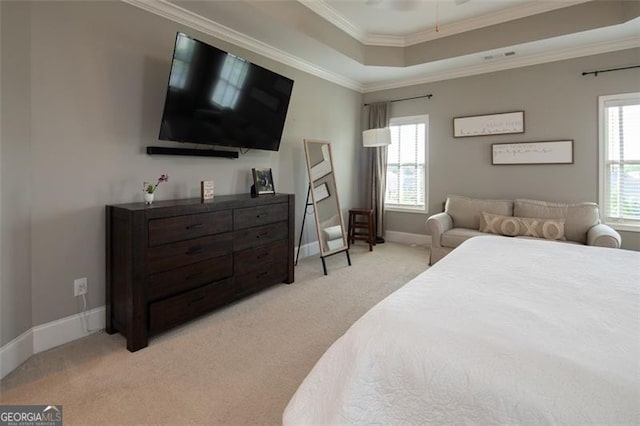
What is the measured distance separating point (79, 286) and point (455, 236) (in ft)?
12.8

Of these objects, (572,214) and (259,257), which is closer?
(259,257)

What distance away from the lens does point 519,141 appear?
4395mm

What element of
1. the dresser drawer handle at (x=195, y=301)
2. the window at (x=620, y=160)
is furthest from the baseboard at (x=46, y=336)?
the window at (x=620, y=160)

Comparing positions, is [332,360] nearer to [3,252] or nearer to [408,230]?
[3,252]

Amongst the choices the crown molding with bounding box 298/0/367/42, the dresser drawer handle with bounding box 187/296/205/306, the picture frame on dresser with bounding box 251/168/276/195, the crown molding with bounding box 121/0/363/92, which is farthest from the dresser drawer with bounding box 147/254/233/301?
the crown molding with bounding box 298/0/367/42

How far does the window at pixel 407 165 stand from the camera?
530cm

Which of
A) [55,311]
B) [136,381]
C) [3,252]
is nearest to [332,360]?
[136,381]

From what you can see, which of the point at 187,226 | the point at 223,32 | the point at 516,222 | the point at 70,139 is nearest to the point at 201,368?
the point at 187,226

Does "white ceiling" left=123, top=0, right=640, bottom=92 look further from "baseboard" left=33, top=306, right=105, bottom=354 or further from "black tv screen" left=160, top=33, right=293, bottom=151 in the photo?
"baseboard" left=33, top=306, right=105, bottom=354

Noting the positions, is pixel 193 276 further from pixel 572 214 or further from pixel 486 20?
pixel 486 20

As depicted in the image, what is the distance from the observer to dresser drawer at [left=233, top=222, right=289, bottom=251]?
9.64 ft

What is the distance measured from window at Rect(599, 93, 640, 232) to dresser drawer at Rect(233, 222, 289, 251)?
3.91 m

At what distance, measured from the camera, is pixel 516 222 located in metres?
3.93

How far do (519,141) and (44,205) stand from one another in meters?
5.19
